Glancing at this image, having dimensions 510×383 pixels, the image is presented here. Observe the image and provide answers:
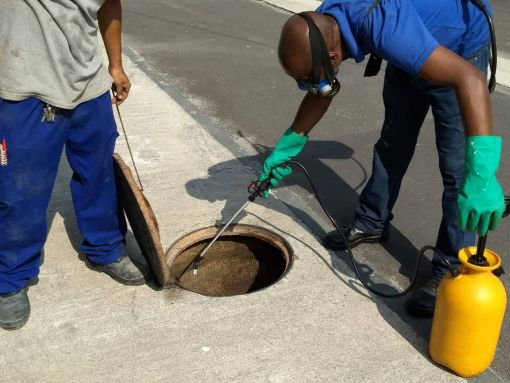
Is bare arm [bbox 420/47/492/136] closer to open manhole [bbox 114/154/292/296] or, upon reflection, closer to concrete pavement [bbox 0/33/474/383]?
concrete pavement [bbox 0/33/474/383]

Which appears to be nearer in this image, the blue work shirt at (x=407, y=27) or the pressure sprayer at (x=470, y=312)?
the blue work shirt at (x=407, y=27)

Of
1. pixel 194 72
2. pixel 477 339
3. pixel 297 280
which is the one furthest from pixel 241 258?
pixel 194 72

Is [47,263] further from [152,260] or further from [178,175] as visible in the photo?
[178,175]

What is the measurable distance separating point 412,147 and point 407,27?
1186mm

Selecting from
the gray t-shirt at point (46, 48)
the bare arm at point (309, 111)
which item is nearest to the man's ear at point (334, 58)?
the bare arm at point (309, 111)

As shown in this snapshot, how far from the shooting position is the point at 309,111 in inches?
125

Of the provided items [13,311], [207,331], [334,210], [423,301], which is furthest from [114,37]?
[423,301]

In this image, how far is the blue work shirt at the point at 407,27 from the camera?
7.72 ft

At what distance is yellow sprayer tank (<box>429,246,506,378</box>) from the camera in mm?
2457

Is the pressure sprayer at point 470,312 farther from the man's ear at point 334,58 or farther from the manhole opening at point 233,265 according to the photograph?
the manhole opening at point 233,265

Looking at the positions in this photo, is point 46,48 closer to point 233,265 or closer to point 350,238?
point 233,265

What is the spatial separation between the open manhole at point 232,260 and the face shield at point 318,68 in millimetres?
1173

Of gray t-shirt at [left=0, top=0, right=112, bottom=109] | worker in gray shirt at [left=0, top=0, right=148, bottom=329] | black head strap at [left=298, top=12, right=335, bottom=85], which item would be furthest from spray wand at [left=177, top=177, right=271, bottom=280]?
gray t-shirt at [left=0, top=0, right=112, bottom=109]

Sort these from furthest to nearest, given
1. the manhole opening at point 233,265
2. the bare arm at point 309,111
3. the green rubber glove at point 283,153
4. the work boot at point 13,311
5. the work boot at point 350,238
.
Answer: the manhole opening at point 233,265 < the work boot at point 350,238 < the green rubber glove at point 283,153 < the bare arm at point 309,111 < the work boot at point 13,311
